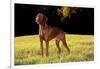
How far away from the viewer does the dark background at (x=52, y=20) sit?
2.42m

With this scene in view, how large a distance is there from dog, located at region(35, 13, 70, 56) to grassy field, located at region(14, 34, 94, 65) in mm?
46

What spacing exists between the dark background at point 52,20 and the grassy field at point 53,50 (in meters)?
0.07

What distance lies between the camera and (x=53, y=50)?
2.57 m

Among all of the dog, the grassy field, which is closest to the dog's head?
the dog

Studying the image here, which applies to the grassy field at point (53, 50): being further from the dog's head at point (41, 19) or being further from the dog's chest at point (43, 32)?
the dog's head at point (41, 19)

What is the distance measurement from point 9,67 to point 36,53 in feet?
1.18

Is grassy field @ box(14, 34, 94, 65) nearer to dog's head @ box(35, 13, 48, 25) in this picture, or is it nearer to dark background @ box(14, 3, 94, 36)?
dark background @ box(14, 3, 94, 36)

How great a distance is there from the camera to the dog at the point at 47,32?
2.51m

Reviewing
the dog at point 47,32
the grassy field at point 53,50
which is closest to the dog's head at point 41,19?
the dog at point 47,32

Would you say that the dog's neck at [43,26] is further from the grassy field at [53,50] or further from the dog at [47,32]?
the grassy field at [53,50]

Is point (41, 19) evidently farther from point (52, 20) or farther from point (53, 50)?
point (53, 50)

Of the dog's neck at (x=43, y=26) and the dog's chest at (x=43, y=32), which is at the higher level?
the dog's neck at (x=43, y=26)

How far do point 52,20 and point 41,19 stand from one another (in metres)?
0.14

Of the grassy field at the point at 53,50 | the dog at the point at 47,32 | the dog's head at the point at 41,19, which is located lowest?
the grassy field at the point at 53,50
